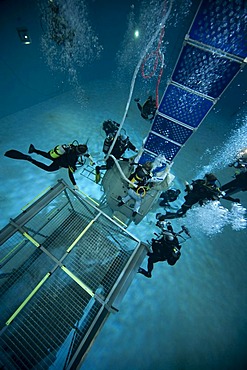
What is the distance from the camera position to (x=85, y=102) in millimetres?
10633

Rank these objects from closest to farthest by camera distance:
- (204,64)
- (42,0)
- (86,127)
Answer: (204,64)
(42,0)
(86,127)

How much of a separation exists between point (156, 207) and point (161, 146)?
2.56 m

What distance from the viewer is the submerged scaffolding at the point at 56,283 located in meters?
2.71

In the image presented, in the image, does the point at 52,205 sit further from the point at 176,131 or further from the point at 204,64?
the point at 204,64

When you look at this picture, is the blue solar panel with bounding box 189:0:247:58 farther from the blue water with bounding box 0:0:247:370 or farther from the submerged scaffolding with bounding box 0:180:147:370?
the blue water with bounding box 0:0:247:370

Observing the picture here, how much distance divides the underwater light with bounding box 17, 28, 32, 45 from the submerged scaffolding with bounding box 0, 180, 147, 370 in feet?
23.0

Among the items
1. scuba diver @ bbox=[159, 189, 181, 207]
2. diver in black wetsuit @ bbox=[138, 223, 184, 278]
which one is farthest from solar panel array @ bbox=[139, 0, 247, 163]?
diver in black wetsuit @ bbox=[138, 223, 184, 278]

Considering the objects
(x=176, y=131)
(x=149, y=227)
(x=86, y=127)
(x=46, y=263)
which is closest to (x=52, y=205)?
(x=46, y=263)

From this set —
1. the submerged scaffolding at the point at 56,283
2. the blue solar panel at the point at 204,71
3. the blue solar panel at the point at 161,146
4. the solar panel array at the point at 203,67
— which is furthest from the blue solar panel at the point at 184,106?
the submerged scaffolding at the point at 56,283

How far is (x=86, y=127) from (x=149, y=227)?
5.85m

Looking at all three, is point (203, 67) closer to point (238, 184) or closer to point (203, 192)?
point (203, 192)

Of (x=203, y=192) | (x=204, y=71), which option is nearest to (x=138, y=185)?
(x=203, y=192)

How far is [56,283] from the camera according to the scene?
3.28m

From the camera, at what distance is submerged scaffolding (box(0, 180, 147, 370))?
2707 millimetres
